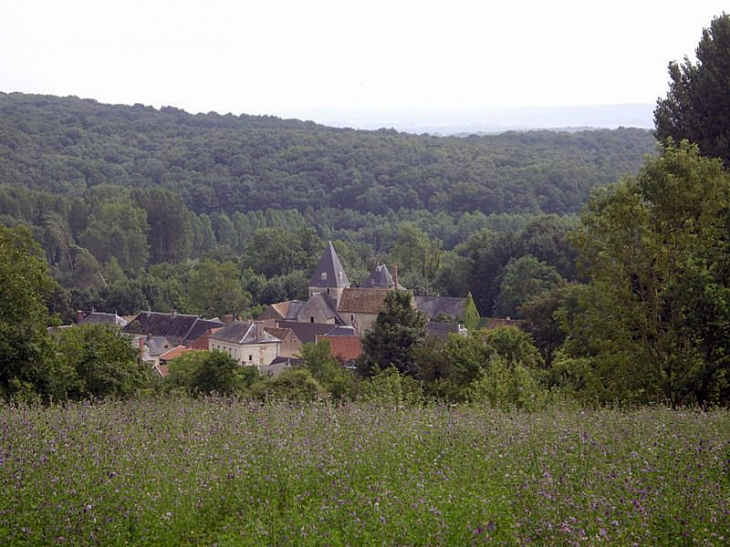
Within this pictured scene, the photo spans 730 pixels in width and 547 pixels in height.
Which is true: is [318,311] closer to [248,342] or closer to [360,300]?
[360,300]

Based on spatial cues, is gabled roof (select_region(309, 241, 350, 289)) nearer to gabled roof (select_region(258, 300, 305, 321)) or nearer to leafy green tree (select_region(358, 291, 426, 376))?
gabled roof (select_region(258, 300, 305, 321))

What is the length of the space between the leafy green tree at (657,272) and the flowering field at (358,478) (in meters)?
4.32

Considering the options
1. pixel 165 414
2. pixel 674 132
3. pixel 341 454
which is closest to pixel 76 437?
pixel 165 414

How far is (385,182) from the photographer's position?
161 metres

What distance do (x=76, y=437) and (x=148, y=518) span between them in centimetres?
171

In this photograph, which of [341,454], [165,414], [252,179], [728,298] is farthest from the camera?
[252,179]

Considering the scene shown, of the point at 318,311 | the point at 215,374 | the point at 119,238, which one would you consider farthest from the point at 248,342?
the point at 119,238

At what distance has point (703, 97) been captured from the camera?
2250 centimetres

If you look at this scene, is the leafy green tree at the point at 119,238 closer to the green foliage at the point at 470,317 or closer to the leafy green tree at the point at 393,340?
the green foliage at the point at 470,317

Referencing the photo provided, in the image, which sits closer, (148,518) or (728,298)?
(148,518)

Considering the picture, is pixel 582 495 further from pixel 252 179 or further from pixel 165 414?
pixel 252 179

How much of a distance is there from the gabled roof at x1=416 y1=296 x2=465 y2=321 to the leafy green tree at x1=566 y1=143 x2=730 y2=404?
55011mm

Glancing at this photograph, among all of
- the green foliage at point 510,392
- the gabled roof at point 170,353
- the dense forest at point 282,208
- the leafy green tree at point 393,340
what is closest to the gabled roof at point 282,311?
the dense forest at point 282,208

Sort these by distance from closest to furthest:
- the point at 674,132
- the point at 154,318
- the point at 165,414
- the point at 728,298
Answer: the point at 165,414, the point at 728,298, the point at 674,132, the point at 154,318
